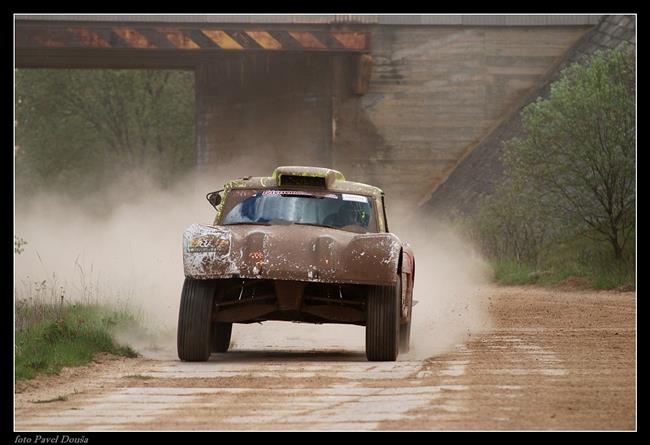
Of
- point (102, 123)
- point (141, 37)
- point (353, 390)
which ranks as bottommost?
point (353, 390)

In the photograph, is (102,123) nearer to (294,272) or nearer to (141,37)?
(141,37)

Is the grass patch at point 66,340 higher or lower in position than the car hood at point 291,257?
lower

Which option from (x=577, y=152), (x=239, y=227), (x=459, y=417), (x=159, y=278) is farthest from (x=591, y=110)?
(x=459, y=417)

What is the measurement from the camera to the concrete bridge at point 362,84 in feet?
122

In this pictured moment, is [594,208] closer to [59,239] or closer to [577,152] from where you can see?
[577,152]

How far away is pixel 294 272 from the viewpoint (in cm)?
1338

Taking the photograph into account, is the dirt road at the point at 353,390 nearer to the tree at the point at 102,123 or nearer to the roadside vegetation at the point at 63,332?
the roadside vegetation at the point at 63,332

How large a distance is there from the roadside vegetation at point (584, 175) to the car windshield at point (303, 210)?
499 inches

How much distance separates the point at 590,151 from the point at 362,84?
9.95 meters

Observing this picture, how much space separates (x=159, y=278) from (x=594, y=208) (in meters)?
11.2

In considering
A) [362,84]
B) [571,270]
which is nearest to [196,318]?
[571,270]

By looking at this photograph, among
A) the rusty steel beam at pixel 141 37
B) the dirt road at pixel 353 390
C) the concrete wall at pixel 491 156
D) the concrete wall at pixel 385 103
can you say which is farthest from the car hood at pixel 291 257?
the concrete wall at pixel 385 103

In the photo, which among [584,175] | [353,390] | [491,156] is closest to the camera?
[353,390]

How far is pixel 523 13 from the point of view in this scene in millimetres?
39156
